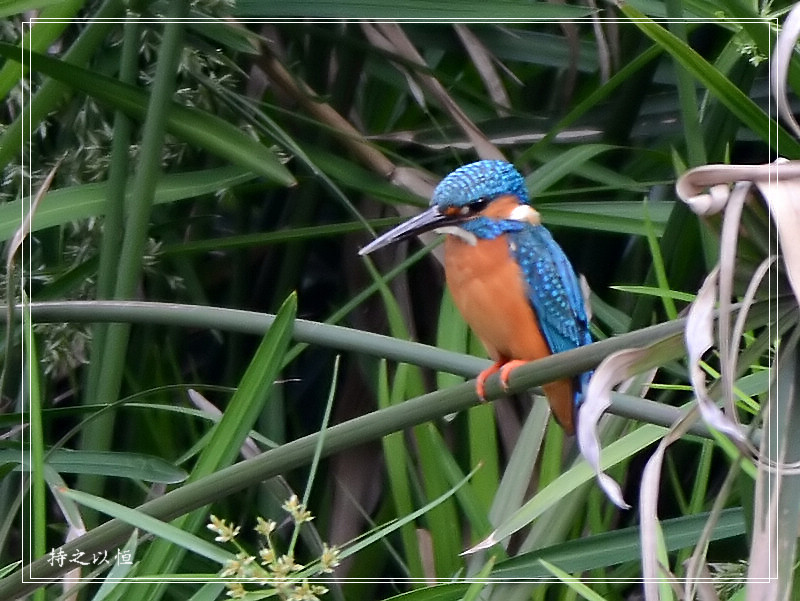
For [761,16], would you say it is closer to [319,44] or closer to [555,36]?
[555,36]

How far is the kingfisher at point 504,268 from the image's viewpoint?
893mm

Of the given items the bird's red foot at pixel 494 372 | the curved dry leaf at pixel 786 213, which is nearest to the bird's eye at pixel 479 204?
the bird's red foot at pixel 494 372

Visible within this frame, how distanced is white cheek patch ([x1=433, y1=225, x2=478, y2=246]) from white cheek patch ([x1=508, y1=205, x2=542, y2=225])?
1.7 inches

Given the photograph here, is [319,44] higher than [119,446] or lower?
higher

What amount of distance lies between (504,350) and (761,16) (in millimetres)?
370

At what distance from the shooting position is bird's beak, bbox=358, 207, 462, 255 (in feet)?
2.91

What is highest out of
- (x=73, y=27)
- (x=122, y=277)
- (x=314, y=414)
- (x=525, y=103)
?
(x=73, y=27)

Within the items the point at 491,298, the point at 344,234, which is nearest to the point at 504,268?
the point at 491,298

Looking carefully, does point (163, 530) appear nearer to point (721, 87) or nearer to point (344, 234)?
point (344, 234)

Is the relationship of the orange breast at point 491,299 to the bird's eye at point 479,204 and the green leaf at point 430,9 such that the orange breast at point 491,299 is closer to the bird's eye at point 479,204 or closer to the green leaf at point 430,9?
the bird's eye at point 479,204

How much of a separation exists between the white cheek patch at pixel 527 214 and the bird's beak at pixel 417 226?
0.05 meters

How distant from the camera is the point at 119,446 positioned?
0.95 metres

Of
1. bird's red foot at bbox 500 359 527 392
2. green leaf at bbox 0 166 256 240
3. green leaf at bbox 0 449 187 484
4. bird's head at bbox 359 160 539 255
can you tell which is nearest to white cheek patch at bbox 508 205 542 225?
bird's head at bbox 359 160 539 255

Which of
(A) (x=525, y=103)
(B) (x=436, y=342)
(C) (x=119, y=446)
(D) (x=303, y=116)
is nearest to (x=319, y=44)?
(D) (x=303, y=116)
